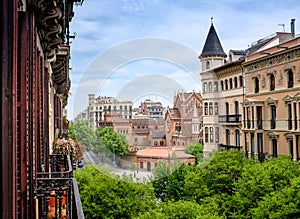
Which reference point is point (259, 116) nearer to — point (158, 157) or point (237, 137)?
point (237, 137)

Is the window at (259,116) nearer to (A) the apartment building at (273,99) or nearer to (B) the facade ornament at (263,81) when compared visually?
(A) the apartment building at (273,99)

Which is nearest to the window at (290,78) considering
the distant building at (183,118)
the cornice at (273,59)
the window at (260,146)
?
the cornice at (273,59)

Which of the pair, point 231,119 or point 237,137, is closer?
point 237,137

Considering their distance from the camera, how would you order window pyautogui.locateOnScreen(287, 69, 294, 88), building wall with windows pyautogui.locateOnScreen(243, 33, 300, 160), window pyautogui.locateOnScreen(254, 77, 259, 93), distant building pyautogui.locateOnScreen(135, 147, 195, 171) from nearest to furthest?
building wall with windows pyautogui.locateOnScreen(243, 33, 300, 160)
window pyautogui.locateOnScreen(287, 69, 294, 88)
window pyautogui.locateOnScreen(254, 77, 259, 93)
distant building pyautogui.locateOnScreen(135, 147, 195, 171)

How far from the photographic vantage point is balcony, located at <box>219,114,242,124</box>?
28906 mm

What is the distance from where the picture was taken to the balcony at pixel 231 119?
2891 centimetres

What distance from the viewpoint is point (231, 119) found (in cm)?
2991

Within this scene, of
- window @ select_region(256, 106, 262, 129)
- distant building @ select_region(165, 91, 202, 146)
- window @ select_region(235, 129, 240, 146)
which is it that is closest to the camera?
window @ select_region(256, 106, 262, 129)

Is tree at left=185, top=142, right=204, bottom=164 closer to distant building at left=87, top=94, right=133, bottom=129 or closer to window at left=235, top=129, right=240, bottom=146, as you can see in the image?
window at left=235, top=129, right=240, bottom=146

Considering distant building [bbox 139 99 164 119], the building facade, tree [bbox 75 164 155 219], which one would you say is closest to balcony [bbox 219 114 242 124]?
distant building [bbox 139 99 164 119]

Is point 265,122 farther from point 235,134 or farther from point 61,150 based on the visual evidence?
point 61,150

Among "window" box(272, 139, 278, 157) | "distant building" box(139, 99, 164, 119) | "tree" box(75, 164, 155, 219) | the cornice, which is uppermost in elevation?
the cornice

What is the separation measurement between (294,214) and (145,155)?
1987 cm

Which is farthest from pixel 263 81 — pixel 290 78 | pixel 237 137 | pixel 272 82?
pixel 237 137
